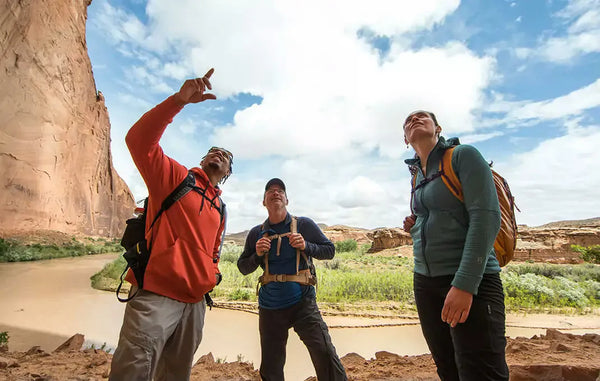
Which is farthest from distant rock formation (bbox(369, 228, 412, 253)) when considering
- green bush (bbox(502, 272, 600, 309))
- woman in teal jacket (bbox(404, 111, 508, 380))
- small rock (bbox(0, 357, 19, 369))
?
woman in teal jacket (bbox(404, 111, 508, 380))

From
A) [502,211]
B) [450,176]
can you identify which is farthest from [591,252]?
[450,176]

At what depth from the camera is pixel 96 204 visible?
32250 mm

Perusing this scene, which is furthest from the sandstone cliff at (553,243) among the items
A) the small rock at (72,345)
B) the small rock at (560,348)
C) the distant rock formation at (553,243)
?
the small rock at (72,345)

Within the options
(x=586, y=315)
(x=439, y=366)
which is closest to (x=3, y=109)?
(x=439, y=366)

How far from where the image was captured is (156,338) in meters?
1.63

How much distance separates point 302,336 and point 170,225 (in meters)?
1.23

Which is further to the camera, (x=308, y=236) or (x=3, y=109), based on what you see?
(x=3, y=109)

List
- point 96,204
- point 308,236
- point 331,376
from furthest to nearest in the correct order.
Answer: point 96,204, point 308,236, point 331,376

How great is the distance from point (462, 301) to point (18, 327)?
21.9 feet

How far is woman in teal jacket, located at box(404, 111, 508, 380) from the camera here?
4.54 ft

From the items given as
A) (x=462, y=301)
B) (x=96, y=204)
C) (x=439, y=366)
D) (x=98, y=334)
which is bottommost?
(x=98, y=334)

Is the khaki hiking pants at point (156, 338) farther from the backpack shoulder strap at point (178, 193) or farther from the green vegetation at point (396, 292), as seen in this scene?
the green vegetation at point (396, 292)

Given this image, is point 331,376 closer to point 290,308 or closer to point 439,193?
point 290,308

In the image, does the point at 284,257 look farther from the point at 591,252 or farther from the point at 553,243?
the point at 553,243
